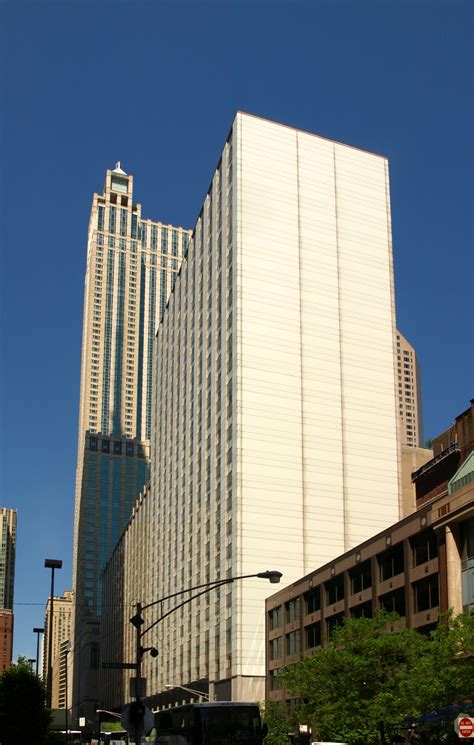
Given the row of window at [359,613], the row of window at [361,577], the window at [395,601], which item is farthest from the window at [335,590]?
the window at [395,601]

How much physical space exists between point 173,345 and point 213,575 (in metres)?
47.5

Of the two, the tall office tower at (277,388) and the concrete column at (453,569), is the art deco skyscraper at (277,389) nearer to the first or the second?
the tall office tower at (277,388)

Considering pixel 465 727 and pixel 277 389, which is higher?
pixel 277 389

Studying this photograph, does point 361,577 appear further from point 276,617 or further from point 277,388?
point 277,388

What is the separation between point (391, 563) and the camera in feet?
215

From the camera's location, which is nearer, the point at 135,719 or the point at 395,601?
the point at 135,719

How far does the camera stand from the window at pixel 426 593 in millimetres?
57438

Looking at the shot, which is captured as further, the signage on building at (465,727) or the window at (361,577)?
the window at (361,577)

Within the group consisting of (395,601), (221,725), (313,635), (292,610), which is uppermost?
(292,610)

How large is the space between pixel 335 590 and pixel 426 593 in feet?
59.7

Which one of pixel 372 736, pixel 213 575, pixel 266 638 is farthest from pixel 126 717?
pixel 213 575

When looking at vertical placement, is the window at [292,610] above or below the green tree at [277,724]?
above

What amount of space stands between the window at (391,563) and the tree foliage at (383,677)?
26.6ft

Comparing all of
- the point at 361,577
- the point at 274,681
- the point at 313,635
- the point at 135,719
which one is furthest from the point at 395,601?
the point at 135,719
